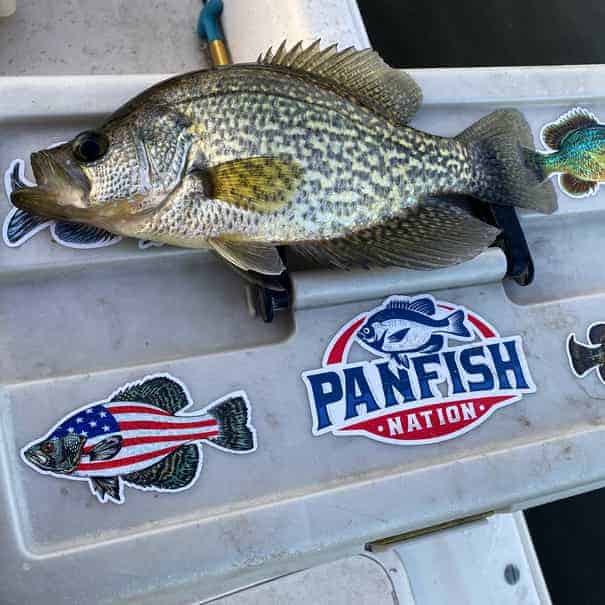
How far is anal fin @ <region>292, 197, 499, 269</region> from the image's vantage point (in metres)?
1.32

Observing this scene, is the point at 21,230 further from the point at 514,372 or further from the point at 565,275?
the point at 565,275

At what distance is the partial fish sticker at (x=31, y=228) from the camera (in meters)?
1.23

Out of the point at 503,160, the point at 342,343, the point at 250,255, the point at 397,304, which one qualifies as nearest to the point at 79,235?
the point at 250,255

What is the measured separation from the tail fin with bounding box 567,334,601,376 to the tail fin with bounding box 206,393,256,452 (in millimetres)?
843

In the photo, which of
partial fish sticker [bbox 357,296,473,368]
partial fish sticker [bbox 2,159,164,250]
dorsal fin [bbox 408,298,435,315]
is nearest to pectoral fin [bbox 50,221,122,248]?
partial fish sticker [bbox 2,159,164,250]

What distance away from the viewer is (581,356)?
4.99 feet

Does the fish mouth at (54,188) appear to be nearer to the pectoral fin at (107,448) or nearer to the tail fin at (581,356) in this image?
the pectoral fin at (107,448)

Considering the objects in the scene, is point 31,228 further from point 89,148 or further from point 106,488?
point 106,488

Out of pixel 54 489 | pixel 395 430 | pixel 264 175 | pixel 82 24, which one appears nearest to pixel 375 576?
pixel 395 430

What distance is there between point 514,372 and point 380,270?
0.41m

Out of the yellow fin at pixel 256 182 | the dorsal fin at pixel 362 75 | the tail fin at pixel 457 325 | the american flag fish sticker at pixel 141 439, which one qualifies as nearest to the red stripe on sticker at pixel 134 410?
the american flag fish sticker at pixel 141 439

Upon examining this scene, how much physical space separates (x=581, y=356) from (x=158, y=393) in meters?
1.05

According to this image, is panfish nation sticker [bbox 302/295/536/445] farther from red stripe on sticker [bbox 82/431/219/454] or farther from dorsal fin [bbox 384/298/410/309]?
red stripe on sticker [bbox 82/431/219/454]

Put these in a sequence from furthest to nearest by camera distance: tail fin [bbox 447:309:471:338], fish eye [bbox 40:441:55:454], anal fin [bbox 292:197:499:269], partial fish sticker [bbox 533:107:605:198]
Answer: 1. partial fish sticker [bbox 533:107:605:198]
2. tail fin [bbox 447:309:471:338]
3. anal fin [bbox 292:197:499:269]
4. fish eye [bbox 40:441:55:454]
